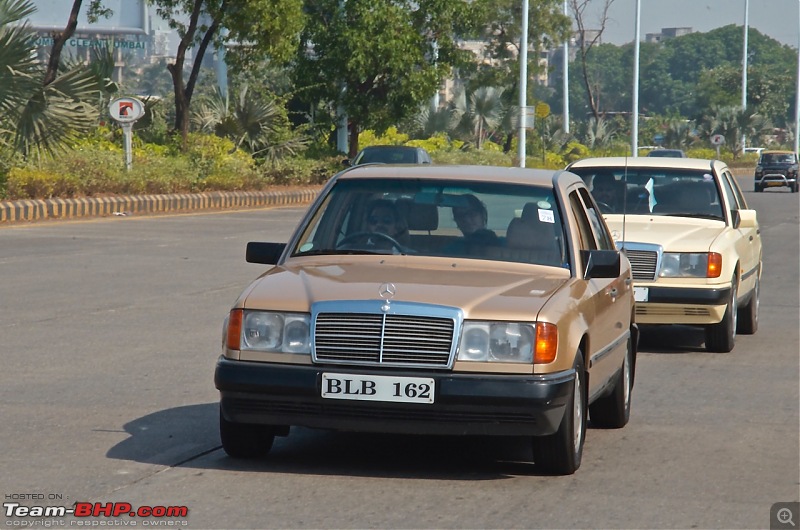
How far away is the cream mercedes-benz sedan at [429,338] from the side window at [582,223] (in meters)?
0.29

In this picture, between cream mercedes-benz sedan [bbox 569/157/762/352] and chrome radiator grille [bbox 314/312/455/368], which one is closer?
chrome radiator grille [bbox 314/312/455/368]

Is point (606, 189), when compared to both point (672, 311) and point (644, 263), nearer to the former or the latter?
point (644, 263)

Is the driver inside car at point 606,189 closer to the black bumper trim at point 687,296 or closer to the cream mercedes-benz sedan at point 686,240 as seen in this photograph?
the cream mercedes-benz sedan at point 686,240

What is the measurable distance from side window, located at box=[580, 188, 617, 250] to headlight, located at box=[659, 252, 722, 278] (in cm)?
304

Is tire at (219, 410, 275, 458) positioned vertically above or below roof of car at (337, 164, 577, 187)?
A: below

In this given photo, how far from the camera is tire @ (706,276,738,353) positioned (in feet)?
36.7

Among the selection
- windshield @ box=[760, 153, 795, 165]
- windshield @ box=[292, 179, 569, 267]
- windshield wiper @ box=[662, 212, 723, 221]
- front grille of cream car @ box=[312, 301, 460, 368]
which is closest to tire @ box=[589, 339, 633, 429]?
windshield @ box=[292, 179, 569, 267]

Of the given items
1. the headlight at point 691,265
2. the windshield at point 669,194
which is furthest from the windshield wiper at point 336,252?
the windshield at point 669,194

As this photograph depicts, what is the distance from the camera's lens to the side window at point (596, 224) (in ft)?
25.7

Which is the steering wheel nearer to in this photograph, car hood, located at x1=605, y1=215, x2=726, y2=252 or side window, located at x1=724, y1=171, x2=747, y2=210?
car hood, located at x1=605, y1=215, x2=726, y2=252

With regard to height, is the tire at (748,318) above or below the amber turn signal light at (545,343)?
below

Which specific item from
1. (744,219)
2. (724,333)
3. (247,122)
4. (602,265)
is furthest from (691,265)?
(247,122)

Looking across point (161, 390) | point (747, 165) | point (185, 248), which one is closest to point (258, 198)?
point (185, 248)

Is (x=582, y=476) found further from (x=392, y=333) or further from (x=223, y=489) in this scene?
(x=223, y=489)
